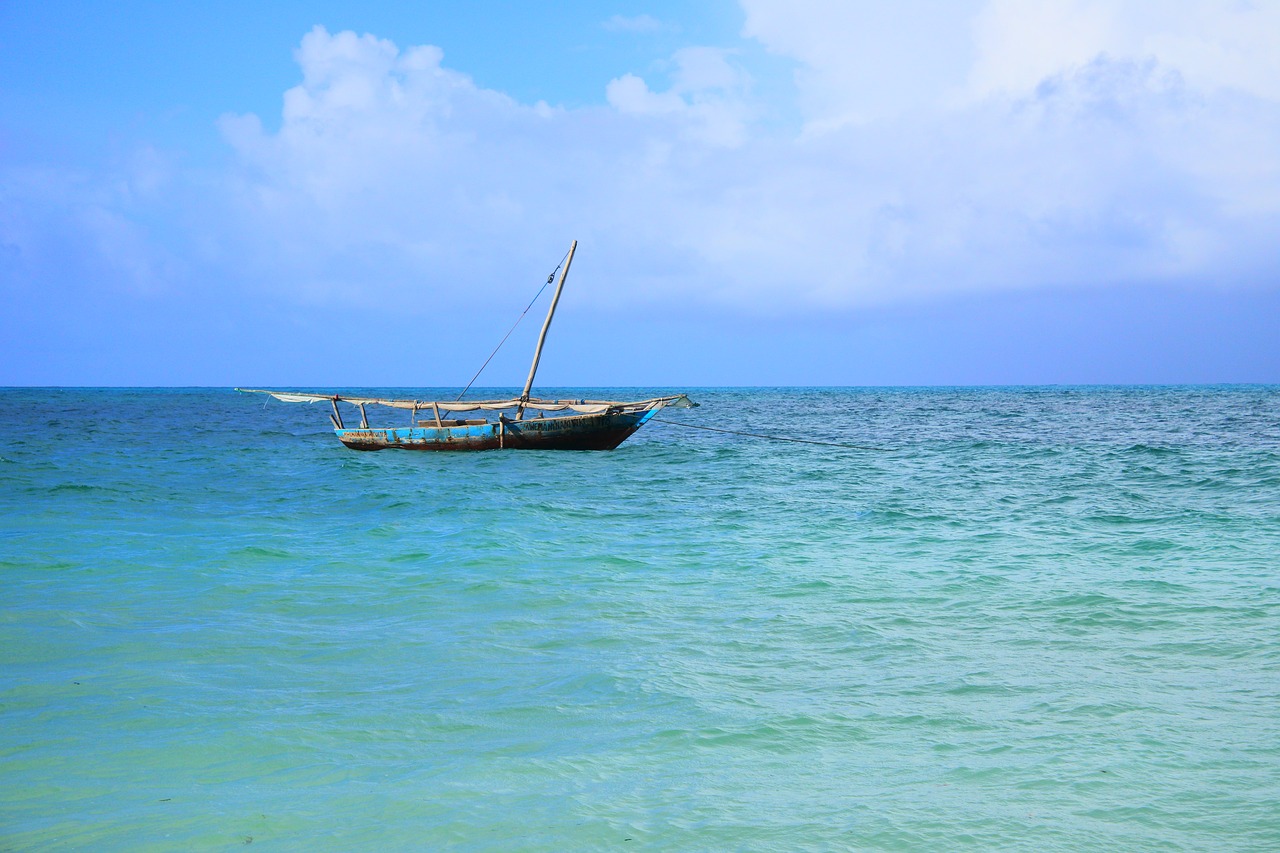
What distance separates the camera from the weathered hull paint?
26266 millimetres

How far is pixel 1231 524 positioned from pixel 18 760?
15.0m

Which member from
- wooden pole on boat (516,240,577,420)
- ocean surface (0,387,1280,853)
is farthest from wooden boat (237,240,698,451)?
ocean surface (0,387,1280,853)

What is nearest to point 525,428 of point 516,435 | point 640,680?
point 516,435

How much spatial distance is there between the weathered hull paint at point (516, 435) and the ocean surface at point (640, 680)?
37.6 feet

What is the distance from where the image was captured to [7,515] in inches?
552

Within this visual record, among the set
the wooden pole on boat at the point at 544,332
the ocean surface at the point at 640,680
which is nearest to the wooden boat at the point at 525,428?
the wooden pole on boat at the point at 544,332

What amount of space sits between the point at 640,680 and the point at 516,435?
20.5 metres

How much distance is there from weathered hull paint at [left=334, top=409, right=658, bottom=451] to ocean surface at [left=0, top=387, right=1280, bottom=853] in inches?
451

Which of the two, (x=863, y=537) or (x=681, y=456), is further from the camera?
(x=681, y=456)

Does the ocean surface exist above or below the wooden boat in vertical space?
below

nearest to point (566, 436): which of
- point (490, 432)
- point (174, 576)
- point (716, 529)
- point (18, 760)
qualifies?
point (490, 432)

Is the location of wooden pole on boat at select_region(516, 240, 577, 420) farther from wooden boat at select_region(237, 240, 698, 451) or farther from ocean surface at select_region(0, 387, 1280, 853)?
ocean surface at select_region(0, 387, 1280, 853)

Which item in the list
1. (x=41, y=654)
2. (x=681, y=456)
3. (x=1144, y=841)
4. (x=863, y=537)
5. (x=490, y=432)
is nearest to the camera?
(x=1144, y=841)

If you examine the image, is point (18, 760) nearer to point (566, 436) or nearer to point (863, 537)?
point (863, 537)
